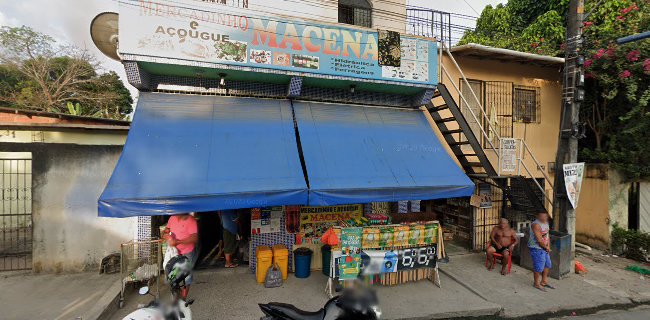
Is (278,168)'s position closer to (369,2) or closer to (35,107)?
(369,2)

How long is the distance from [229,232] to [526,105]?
9673mm

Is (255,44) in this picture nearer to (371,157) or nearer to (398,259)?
(371,157)

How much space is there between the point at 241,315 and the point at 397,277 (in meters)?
3.21

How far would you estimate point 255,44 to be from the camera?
20.3 feet

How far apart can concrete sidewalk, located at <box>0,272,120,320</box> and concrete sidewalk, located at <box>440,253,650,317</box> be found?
6959mm

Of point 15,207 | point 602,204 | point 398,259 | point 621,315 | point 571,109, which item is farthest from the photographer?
point 602,204

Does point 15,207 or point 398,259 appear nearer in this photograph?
point 398,259

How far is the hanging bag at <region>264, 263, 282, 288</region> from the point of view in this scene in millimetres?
5953

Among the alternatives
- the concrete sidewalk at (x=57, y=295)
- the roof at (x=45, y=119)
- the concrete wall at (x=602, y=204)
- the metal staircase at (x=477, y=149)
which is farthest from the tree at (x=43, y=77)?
the concrete wall at (x=602, y=204)

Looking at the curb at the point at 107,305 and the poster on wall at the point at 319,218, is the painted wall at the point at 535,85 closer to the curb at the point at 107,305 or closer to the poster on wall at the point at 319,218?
the poster on wall at the point at 319,218

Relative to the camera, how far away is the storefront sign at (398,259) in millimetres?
5715

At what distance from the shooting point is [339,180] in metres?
5.40

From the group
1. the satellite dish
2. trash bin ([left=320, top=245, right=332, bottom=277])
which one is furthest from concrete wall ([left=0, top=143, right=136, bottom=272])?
trash bin ([left=320, top=245, right=332, bottom=277])

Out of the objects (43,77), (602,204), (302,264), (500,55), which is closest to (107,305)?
(302,264)
